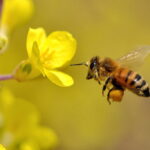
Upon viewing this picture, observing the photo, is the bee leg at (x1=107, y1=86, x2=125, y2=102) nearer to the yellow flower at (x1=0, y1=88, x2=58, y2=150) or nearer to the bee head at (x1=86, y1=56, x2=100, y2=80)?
the bee head at (x1=86, y1=56, x2=100, y2=80)

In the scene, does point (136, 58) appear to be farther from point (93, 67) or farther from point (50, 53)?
point (50, 53)

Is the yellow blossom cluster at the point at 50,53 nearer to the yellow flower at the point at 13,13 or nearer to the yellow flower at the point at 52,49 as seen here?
the yellow flower at the point at 52,49

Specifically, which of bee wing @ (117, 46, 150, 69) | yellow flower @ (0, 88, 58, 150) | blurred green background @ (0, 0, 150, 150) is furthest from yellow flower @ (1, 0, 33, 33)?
blurred green background @ (0, 0, 150, 150)

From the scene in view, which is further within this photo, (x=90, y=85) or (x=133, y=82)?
(x=90, y=85)

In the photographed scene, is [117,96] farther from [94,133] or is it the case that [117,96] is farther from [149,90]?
[94,133]

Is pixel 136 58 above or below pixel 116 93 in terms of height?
above

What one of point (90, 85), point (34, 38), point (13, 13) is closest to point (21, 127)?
point (13, 13)

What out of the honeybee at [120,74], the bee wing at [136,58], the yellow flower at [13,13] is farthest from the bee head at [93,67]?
the yellow flower at [13,13]
